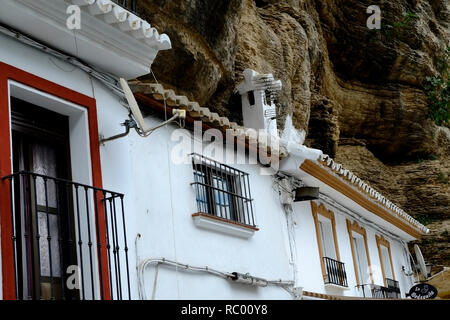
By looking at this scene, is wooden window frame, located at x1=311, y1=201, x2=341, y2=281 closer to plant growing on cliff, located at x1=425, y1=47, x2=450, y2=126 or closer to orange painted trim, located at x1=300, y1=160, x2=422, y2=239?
orange painted trim, located at x1=300, y1=160, x2=422, y2=239

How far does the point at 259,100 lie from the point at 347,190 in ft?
7.59

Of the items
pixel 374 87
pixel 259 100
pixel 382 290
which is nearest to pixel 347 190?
pixel 259 100

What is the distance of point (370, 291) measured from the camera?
1463 centimetres

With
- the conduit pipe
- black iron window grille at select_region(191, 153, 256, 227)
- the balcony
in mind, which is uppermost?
black iron window grille at select_region(191, 153, 256, 227)

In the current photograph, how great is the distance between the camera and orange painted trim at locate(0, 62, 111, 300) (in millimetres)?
A: 6289

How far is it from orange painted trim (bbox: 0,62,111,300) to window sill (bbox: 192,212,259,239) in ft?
6.14

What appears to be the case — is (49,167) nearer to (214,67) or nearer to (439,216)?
(214,67)

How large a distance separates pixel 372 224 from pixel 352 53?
6.86 m

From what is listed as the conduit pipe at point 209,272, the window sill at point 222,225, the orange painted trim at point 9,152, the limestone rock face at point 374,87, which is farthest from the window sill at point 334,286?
the orange painted trim at point 9,152

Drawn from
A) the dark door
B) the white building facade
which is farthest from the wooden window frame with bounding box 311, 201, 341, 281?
the dark door

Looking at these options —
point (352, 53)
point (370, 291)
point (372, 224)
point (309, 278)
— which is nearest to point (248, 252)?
point (309, 278)

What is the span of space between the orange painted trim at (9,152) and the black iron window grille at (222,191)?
1.98 m

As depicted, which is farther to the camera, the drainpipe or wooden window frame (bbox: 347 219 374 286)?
wooden window frame (bbox: 347 219 374 286)

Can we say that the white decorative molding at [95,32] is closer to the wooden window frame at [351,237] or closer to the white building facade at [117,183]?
the white building facade at [117,183]
